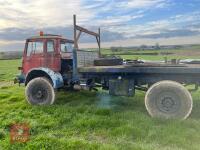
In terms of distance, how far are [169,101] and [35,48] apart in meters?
5.08

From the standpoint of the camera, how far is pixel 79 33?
1070 cm

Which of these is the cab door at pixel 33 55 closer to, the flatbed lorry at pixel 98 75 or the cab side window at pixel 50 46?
the flatbed lorry at pixel 98 75

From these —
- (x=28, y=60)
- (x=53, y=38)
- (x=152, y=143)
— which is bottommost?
(x=152, y=143)

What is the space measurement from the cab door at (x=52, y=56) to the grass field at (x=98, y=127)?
1.27 meters

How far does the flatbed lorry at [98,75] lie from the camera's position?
864cm

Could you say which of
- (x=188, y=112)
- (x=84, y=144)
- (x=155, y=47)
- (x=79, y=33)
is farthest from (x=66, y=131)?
(x=155, y=47)

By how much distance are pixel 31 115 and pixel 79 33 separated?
10.3ft

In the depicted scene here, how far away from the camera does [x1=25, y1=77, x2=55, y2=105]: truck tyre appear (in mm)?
10500

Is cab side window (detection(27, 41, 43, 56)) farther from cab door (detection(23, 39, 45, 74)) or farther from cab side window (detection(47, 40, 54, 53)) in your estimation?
cab side window (detection(47, 40, 54, 53))

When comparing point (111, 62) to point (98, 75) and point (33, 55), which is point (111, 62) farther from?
point (33, 55)

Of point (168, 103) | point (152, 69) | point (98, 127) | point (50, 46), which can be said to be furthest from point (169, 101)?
point (50, 46)

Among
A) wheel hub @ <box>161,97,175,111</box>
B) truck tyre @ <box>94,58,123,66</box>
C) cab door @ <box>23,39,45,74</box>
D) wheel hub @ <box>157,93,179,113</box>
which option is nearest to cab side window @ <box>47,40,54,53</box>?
cab door @ <box>23,39,45,74</box>

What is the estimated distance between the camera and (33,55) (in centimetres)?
1124

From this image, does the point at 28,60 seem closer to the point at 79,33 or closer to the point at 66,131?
the point at 79,33
